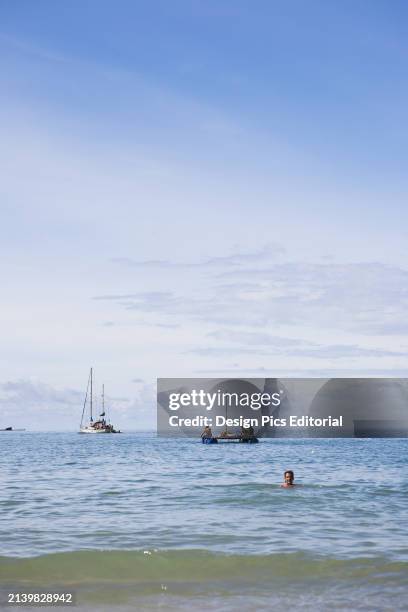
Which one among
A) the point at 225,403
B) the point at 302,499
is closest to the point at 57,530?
the point at 302,499

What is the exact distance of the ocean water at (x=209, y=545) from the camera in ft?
51.0

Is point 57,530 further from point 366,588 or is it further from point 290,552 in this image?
point 366,588

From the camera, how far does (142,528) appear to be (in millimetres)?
23312

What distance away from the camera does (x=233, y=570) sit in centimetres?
1780

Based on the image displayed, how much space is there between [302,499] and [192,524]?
805cm

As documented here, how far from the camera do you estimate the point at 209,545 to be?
2050cm

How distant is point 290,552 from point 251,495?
13.1 meters

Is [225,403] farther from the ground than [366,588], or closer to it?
farther from the ground

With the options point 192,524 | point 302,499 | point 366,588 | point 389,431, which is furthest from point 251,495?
point 389,431

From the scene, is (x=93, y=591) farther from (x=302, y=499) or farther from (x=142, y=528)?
(x=302, y=499)

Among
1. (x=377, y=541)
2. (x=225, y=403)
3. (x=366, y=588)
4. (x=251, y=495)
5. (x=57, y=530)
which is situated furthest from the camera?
(x=225, y=403)

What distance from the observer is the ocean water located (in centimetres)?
1554

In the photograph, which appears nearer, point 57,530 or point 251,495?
point 57,530

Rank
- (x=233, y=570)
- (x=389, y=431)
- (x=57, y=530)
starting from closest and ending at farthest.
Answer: (x=233, y=570)
(x=57, y=530)
(x=389, y=431)
